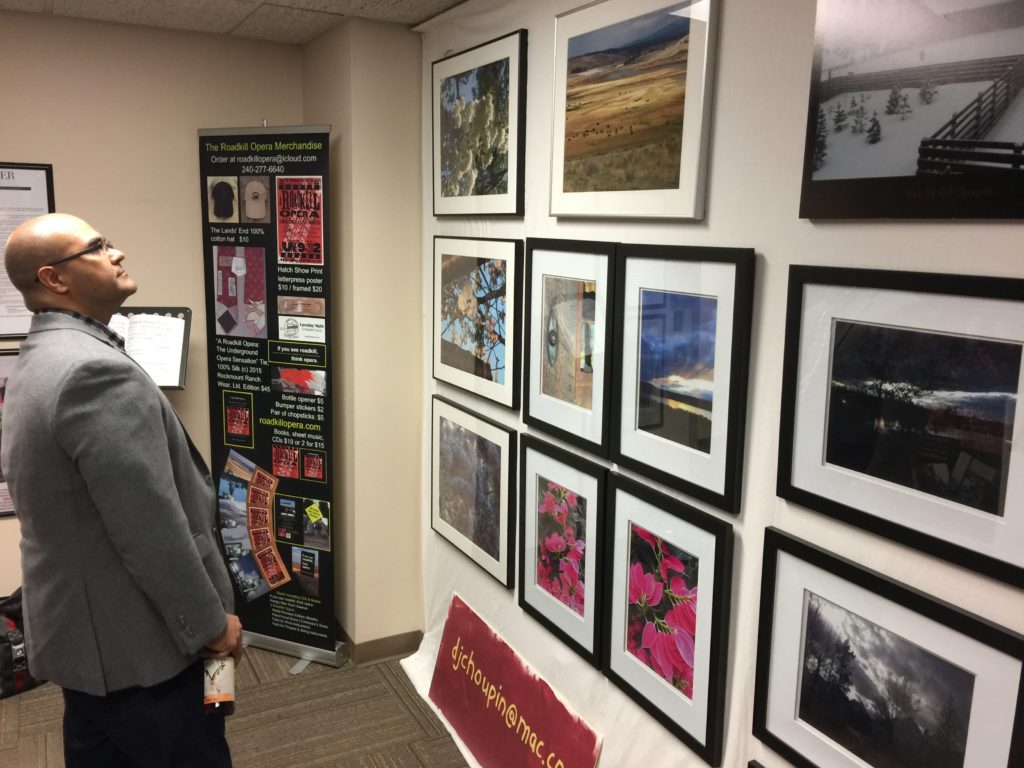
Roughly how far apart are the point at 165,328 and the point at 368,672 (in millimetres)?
1588

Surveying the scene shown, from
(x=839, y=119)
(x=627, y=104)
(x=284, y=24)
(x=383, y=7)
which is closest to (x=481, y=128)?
(x=383, y=7)

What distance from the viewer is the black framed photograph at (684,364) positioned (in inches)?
64.4

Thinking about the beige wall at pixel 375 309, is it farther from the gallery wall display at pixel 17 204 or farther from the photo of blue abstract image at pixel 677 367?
the photo of blue abstract image at pixel 677 367

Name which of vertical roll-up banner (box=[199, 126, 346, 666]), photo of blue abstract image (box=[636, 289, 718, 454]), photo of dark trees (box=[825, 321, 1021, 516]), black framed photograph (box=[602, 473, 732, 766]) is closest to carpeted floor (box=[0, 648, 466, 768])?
vertical roll-up banner (box=[199, 126, 346, 666])

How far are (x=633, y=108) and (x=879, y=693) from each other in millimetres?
1296

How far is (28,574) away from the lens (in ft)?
5.74

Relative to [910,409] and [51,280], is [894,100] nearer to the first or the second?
[910,409]

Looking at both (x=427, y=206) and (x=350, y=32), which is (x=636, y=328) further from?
(x=350, y=32)

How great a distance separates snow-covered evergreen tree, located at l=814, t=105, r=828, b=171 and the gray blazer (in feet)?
4.48

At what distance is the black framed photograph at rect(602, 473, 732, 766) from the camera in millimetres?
1739

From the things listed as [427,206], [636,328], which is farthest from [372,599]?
[636,328]

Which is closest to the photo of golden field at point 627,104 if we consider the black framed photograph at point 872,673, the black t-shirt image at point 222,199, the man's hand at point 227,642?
the black framed photograph at point 872,673

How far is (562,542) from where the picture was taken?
90.9 inches

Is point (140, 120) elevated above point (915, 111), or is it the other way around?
point (140, 120)
